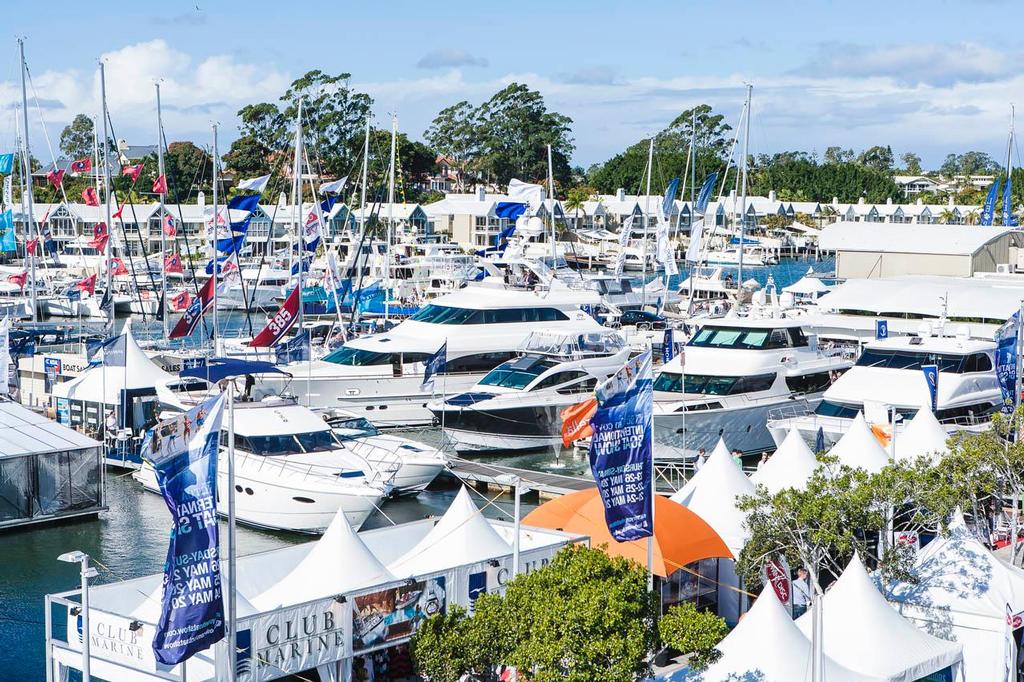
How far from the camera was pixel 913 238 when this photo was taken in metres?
59.9

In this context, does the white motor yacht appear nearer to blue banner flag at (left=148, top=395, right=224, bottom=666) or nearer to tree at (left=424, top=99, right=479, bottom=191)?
blue banner flag at (left=148, top=395, right=224, bottom=666)

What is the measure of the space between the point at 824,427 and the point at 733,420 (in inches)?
124

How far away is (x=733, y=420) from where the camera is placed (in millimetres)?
36562

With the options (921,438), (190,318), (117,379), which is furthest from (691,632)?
(190,318)

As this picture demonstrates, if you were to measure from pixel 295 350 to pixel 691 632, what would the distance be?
2826cm

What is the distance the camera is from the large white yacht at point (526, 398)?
3841 centimetres

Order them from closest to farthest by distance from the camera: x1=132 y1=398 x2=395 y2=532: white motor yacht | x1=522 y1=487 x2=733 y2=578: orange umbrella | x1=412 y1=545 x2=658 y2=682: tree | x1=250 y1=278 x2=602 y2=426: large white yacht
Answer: x1=412 y1=545 x2=658 y2=682: tree
x1=522 y1=487 x2=733 y2=578: orange umbrella
x1=132 y1=398 x2=395 y2=532: white motor yacht
x1=250 y1=278 x2=602 y2=426: large white yacht

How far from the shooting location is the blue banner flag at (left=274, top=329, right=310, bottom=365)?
42.4m

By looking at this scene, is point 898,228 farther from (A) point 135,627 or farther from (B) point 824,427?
(A) point 135,627

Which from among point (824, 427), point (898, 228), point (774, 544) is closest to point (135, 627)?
point (774, 544)

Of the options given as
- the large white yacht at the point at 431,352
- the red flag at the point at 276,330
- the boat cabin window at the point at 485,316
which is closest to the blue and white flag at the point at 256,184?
the large white yacht at the point at 431,352

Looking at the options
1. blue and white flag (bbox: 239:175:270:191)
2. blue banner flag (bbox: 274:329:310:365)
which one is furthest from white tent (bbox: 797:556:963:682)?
blue and white flag (bbox: 239:175:270:191)

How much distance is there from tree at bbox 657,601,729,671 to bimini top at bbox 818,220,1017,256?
44614mm

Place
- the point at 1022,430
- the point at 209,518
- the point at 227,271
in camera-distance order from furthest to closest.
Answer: the point at 227,271
the point at 1022,430
the point at 209,518
